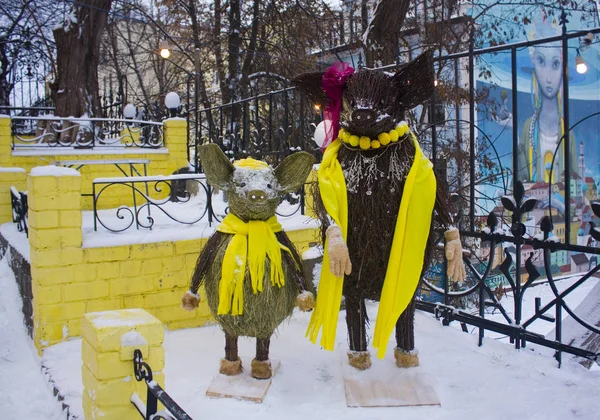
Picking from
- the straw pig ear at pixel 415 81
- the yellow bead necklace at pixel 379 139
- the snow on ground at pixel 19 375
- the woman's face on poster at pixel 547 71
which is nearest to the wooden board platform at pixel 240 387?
Result: the snow on ground at pixel 19 375

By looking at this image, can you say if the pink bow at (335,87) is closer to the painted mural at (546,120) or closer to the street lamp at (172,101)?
the street lamp at (172,101)

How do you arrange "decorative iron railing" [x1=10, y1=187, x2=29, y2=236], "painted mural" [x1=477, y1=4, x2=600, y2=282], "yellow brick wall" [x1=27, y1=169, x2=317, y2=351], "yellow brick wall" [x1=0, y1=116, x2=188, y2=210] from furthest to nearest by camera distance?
"painted mural" [x1=477, y1=4, x2=600, y2=282] < "yellow brick wall" [x1=0, y1=116, x2=188, y2=210] < "decorative iron railing" [x1=10, y1=187, x2=29, y2=236] < "yellow brick wall" [x1=27, y1=169, x2=317, y2=351]

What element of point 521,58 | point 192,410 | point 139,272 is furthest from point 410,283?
point 521,58

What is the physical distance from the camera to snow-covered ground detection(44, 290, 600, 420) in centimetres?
303

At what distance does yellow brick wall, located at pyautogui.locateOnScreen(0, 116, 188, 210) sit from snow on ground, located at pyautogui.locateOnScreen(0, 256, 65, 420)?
305 cm

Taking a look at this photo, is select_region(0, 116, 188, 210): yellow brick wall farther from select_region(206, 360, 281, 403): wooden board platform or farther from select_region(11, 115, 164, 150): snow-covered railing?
select_region(206, 360, 281, 403): wooden board platform

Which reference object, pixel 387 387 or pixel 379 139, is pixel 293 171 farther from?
pixel 387 387

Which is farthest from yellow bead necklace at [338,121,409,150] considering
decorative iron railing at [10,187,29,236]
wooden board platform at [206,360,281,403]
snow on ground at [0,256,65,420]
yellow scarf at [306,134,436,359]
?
decorative iron railing at [10,187,29,236]

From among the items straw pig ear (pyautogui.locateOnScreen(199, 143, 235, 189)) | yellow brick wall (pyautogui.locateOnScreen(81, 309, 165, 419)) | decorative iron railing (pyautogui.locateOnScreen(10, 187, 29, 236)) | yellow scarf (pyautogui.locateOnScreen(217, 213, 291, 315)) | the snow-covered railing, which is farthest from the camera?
the snow-covered railing

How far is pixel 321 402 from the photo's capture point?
125 inches

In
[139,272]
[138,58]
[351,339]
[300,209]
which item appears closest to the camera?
[351,339]

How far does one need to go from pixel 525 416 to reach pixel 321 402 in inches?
44.3

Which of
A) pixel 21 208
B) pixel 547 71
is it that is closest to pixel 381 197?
pixel 21 208

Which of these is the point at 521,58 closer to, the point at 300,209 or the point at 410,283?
the point at 300,209
